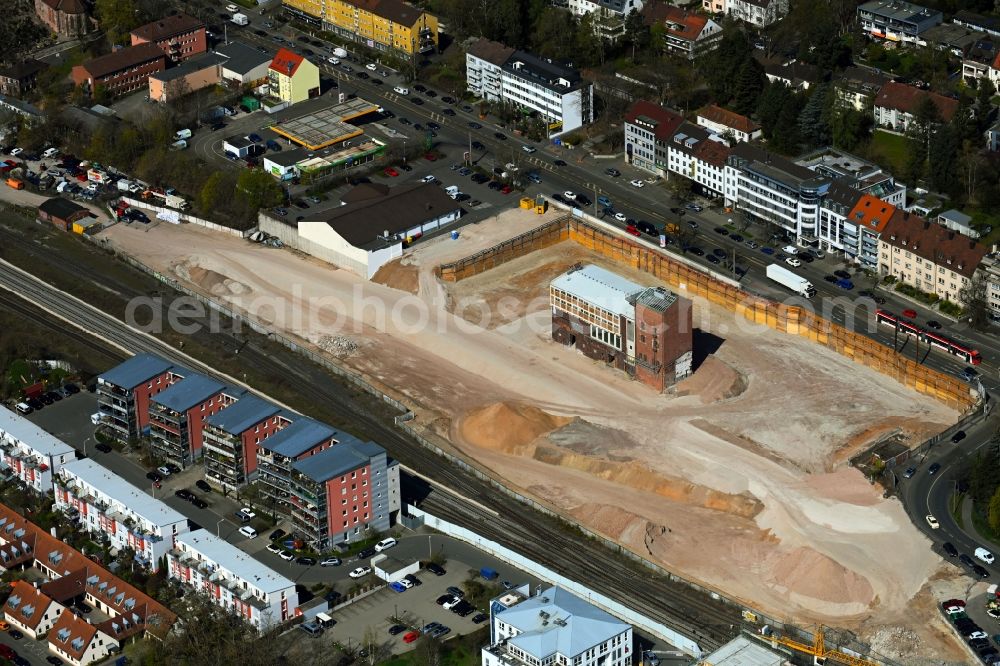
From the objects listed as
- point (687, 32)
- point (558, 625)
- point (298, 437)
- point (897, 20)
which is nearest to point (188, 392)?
point (298, 437)

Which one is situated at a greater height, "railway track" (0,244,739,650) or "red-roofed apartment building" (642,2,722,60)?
"red-roofed apartment building" (642,2,722,60)

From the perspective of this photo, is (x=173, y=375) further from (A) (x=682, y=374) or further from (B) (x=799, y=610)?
(B) (x=799, y=610)

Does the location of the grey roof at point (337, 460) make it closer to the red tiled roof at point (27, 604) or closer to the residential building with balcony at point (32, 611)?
the residential building with balcony at point (32, 611)

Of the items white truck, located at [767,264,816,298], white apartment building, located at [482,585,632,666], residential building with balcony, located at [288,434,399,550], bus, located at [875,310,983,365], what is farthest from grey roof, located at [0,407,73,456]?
bus, located at [875,310,983,365]

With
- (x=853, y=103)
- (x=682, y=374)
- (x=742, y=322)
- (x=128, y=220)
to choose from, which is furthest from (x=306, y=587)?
(x=853, y=103)

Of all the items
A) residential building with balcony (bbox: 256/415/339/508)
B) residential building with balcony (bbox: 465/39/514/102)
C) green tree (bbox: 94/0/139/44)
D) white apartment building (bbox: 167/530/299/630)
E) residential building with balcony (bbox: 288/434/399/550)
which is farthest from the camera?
green tree (bbox: 94/0/139/44)

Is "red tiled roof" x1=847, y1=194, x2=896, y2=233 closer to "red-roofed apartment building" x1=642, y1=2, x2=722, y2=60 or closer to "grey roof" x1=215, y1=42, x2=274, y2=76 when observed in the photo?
"red-roofed apartment building" x1=642, y1=2, x2=722, y2=60
